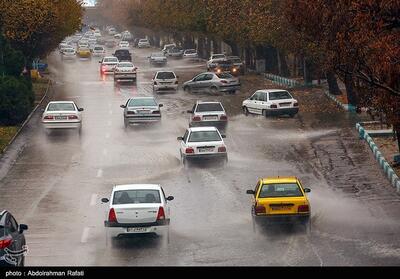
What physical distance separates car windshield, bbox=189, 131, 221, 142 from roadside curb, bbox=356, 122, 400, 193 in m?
6.03

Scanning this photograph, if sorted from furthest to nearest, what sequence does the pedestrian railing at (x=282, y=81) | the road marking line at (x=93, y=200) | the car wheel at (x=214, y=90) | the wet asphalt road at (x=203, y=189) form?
the pedestrian railing at (x=282, y=81)
the car wheel at (x=214, y=90)
the road marking line at (x=93, y=200)
the wet asphalt road at (x=203, y=189)

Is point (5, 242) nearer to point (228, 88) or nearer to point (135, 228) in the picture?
point (135, 228)

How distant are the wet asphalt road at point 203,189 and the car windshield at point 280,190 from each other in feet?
2.91

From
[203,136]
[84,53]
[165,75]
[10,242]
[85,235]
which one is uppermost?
[10,242]

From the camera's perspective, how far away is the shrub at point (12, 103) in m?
49.2

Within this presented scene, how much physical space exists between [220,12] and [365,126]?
116 ft

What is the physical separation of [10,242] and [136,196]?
6084 mm

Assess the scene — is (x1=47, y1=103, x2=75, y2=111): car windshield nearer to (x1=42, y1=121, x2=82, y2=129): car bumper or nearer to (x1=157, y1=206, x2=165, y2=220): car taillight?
(x1=42, y1=121, x2=82, y2=129): car bumper

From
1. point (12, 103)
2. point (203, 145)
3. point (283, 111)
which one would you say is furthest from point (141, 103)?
point (203, 145)

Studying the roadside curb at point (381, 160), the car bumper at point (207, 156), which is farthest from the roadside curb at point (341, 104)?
the car bumper at point (207, 156)

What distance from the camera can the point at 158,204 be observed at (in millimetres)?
24312

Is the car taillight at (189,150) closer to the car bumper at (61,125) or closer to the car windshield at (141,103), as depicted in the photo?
the car bumper at (61,125)

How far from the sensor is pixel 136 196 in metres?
24.8

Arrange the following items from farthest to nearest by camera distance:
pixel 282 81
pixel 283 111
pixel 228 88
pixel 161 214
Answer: pixel 282 81, pixel 228 88, pixel 283 111, pixel 161 214
